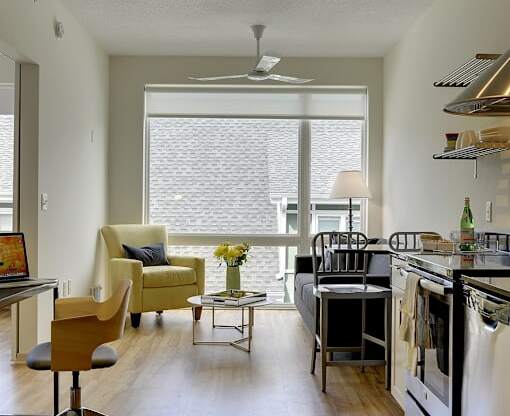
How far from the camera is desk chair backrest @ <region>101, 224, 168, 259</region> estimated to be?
5.81 m

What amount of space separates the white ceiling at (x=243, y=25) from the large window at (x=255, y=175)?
70cm

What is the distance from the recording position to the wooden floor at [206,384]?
10.8 ft

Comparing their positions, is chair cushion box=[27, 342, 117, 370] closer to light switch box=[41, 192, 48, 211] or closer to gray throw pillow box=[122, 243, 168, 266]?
light switch box=[41, 192, 48, 211]

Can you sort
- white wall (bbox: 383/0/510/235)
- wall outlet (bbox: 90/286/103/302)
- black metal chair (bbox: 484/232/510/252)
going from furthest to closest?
wall outlet (bbox: 90/286/103/302), white wall (bbox: 383/0/510/235), black metal chair (bbox: 484/232/510/252)

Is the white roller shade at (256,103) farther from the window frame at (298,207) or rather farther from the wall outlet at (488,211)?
the wall outlet at (488,211)

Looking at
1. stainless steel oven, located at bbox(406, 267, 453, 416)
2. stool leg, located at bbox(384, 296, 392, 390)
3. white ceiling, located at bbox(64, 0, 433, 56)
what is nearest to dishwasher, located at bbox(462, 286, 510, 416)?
stainless steel oven, located at bbox(406, 267, 453, 416)

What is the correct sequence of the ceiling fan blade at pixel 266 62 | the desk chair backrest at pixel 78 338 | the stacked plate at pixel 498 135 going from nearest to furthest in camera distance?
the desk chair backrest at pixel 78 338 < the stacked plate at pixel 498 135 < the ceiling fan blade at pixel 266 62

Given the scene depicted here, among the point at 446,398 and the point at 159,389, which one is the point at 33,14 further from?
the point at 446,398

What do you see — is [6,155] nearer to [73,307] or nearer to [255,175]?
[255,175]

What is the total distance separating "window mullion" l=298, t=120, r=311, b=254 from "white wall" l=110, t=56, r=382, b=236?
577mm

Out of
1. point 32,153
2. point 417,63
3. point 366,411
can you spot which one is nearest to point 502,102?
point 366,411

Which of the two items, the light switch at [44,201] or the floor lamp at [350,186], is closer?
the light switch at [44,201]

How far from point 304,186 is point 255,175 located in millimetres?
555

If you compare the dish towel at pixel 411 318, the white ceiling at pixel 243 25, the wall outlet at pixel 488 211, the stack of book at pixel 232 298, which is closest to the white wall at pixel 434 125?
the wall outlet at pixel 488 211
